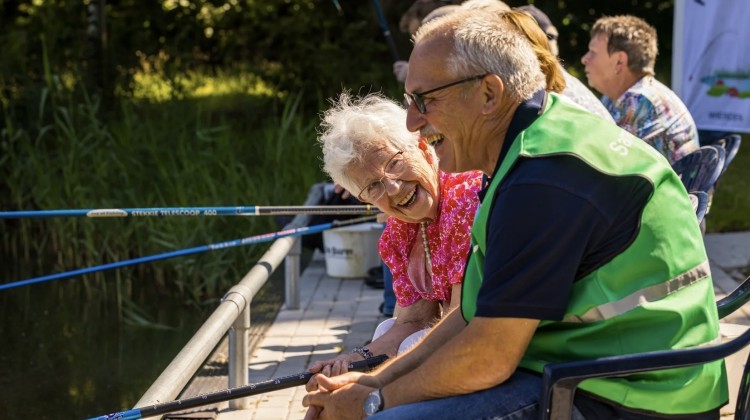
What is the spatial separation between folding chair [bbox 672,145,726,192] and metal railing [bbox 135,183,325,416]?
173cm

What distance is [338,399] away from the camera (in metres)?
2.72

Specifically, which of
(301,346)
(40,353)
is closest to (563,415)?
(301,346)

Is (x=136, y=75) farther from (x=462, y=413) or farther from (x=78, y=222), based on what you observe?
(x=462, y=413)

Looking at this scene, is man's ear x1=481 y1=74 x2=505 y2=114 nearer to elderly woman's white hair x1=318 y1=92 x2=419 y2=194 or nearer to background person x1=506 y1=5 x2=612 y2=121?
background person x1=506 y1=5 x2=612 y2=121

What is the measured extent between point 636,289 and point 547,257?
0.68 feet

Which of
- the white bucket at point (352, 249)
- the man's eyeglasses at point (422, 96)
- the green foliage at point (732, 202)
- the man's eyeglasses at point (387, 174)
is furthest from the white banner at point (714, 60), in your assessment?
the man's eyeglasses at point (422, 96)

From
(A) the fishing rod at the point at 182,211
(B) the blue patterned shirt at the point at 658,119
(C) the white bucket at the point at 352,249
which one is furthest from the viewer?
(C) the white bucket at the point at 352,249

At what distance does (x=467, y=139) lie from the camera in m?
2.60

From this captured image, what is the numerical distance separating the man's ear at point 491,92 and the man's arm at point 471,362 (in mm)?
451

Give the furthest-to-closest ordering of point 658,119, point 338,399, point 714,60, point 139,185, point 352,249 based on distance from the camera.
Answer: point 139,185, point 714,60, point 352,249, point 658,119, point 338,399

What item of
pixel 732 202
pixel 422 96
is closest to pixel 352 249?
pixel 732 202

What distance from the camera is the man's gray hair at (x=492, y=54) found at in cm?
250

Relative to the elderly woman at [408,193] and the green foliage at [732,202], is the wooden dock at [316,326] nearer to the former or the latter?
the green foliage at [732,202]

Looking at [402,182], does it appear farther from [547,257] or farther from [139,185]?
[139,185]
